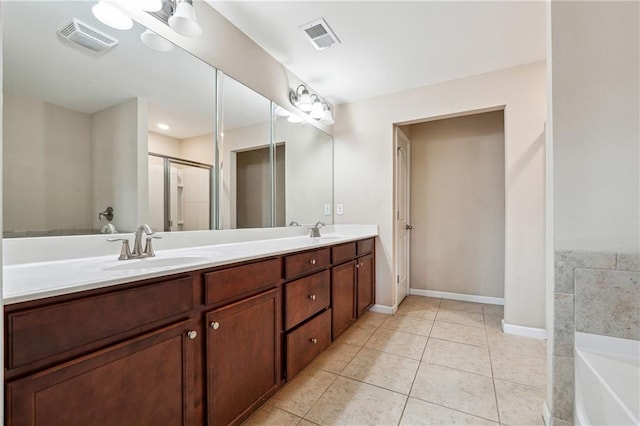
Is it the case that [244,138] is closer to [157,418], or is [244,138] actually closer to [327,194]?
[327,194]

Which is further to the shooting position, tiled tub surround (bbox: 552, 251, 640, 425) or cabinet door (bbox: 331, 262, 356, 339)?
cabinet door (bbox: 331, 262, 356, 339)

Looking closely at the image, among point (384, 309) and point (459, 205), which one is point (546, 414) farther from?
point (459, 205)

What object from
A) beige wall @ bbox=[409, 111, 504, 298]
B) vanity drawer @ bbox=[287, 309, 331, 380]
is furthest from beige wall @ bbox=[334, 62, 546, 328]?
vanity drawer @ bbox=[287, 309, 331, 380]

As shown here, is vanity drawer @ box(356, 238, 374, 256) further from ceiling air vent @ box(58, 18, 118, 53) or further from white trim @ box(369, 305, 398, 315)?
ceiling air vent @ box(58, 18, 118, 53)

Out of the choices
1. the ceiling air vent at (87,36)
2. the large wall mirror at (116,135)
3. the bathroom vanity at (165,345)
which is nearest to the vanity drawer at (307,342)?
the bathroom vanity at (165,345)

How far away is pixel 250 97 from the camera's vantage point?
2057mm

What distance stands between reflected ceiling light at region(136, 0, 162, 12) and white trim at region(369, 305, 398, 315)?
2808 millimetres

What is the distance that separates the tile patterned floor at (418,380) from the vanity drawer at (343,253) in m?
0.65

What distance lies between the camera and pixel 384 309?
2.82m

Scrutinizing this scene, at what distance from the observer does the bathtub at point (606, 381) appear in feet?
2.89

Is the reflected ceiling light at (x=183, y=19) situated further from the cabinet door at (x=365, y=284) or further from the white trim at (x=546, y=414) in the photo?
the white trim at (x=546, y=414)

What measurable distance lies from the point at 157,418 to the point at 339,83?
264cm

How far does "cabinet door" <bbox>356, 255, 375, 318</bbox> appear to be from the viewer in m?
2.48

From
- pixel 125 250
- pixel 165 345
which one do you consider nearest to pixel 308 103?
pixel 125 250
